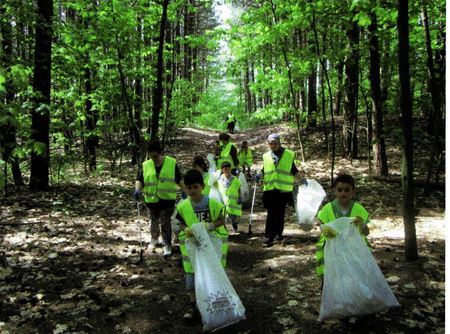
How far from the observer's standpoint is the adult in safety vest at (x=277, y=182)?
23.2 feet

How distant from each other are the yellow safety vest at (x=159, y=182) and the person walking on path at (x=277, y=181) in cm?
166

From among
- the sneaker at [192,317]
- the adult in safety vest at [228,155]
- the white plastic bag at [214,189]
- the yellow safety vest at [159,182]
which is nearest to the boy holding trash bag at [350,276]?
the sneaker at [192,317]

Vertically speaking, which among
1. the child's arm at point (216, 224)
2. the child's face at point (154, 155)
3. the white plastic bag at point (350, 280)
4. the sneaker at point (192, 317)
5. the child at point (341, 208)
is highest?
the child's face at point (154, 155)

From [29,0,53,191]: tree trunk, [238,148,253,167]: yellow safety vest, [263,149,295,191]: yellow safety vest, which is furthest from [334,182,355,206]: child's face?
[238,148,253,167]: yellow safety vest

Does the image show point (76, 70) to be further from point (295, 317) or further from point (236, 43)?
point (295, 317)

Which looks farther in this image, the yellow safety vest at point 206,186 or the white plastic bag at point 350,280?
the yellow safety vest at point 206,186

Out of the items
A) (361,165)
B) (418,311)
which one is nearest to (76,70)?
(361,165)

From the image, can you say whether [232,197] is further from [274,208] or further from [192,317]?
[192,317]

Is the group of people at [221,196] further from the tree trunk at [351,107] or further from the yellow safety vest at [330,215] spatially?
the tree trunk at [351,107]

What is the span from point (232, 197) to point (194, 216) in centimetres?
371

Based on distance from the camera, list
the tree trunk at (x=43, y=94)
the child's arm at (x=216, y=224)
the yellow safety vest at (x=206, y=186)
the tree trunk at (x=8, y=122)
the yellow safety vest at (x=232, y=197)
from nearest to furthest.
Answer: the child's arm at (x=216, y=224), the tree trunk at (x=8, y=122), the yellow safety vest at (x=206, y=186), the yellow safety vest at (x=232, y=197), the tree trunk at (x=43, y=94)

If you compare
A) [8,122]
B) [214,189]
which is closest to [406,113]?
[214,189]

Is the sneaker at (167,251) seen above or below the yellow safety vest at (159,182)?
below

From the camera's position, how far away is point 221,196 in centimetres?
805
